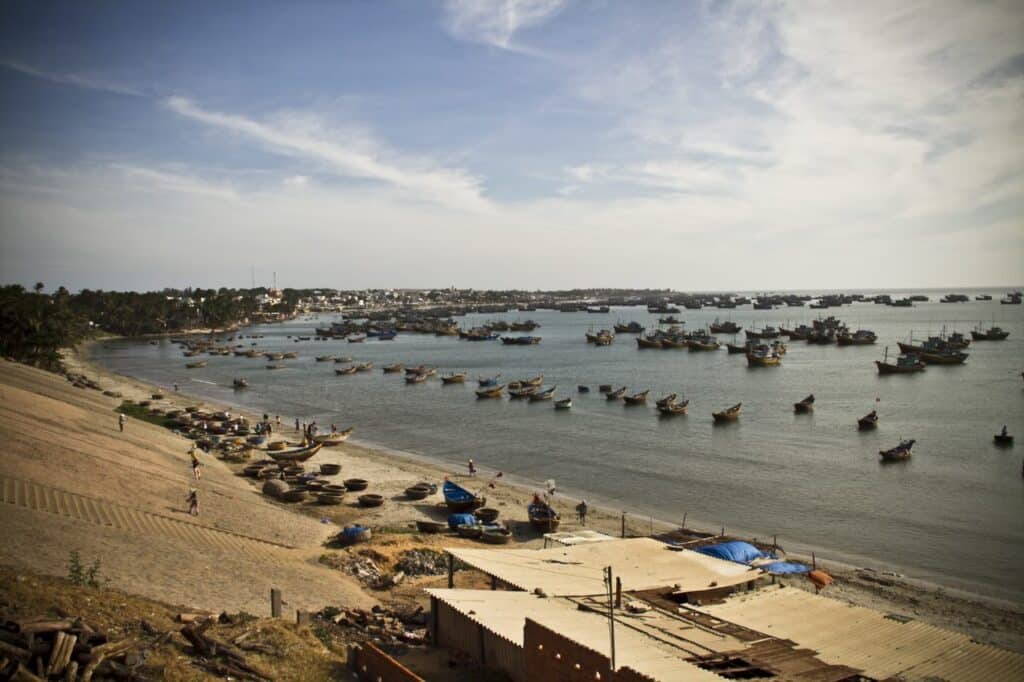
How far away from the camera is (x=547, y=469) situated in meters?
37.8

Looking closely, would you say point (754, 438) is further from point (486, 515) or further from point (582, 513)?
point (486, 515)

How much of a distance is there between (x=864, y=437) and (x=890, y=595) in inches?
1067

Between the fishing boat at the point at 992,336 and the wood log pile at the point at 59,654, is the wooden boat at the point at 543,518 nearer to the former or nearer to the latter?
the wood log pile at the point at 59,654

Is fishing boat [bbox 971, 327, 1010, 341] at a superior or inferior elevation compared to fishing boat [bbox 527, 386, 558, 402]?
superior

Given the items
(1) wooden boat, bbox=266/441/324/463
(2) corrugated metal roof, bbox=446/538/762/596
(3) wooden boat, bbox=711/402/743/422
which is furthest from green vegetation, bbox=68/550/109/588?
(3) wooden boat, bbox=711/402/743/422

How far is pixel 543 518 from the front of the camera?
2558 centimetres

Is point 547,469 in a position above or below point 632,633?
below

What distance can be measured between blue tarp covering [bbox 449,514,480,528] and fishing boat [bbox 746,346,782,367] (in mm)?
66559

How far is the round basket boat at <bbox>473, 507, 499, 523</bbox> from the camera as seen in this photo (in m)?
26.5

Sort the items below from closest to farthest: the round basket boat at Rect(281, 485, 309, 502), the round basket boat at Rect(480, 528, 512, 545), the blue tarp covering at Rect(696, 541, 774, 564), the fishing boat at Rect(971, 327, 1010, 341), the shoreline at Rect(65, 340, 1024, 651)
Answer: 1. the blue tarp covering at Rect(696, 541, 774, 564)
2. the shoreline at Rect(65, 340, 1024, 651)
3. the round basket boat at Rect(480, 528, 512, 545)
4. the round basket boat at Rect(281, 485, 309, 502)
5. the fishing boat at Rect(971, 327, 1010, 341)

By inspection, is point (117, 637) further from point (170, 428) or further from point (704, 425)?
point (704, 425)

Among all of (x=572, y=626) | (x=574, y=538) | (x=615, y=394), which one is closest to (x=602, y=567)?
(x=574, y=538)

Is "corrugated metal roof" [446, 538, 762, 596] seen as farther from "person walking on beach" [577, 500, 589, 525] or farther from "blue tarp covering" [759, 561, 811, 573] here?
"person walking on beach" [577, 500, 589, 525]

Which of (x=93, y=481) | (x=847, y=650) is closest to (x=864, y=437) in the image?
(x=847, y=650)
